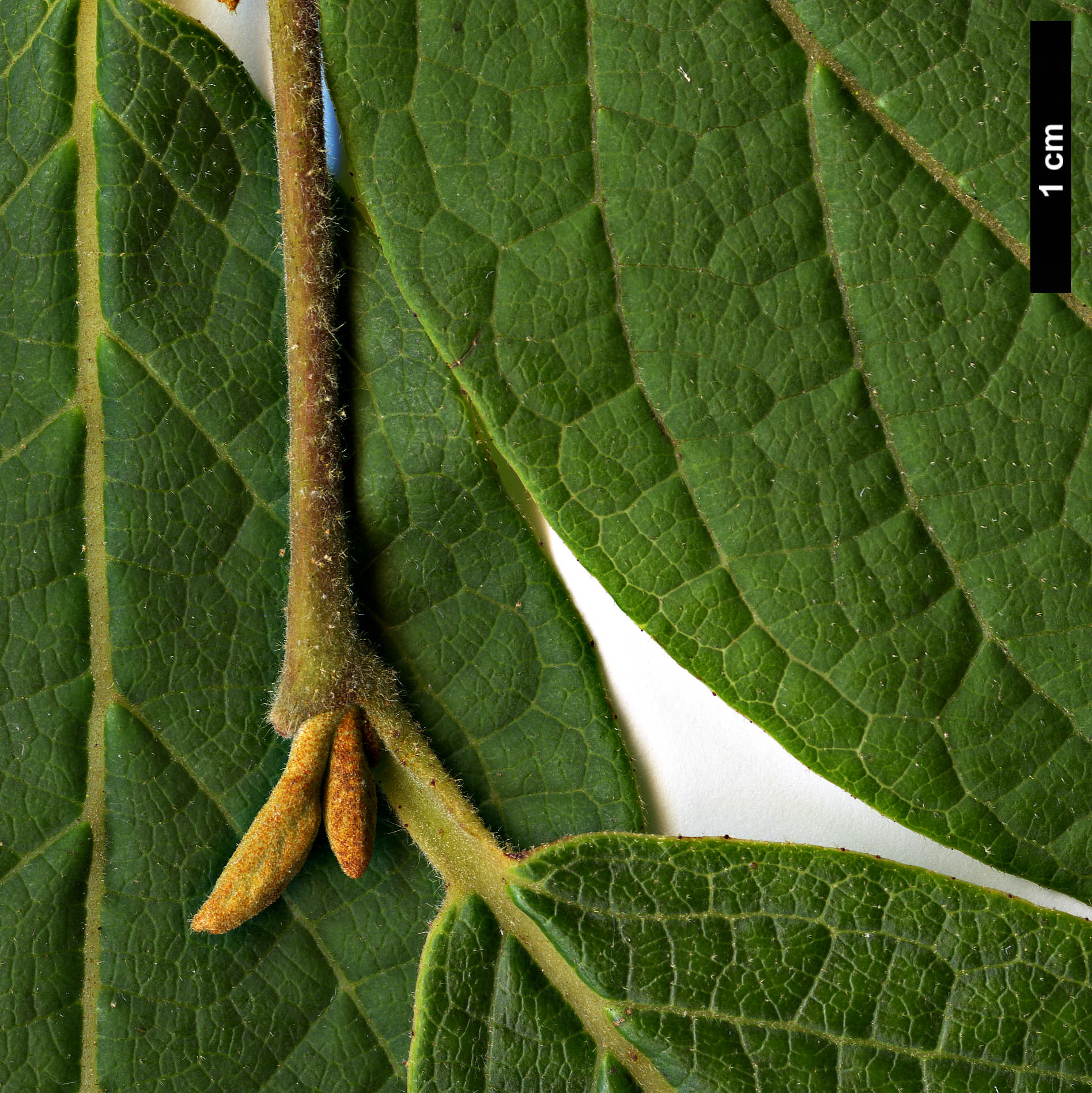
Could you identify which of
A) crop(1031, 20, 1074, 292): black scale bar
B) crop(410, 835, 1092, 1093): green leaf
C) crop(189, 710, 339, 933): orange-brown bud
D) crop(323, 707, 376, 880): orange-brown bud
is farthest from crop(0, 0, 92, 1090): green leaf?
crop(1031, 20, 1074, 292): black scale bar

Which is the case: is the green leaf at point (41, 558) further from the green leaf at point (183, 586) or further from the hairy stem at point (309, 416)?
the hairy stem at point (309, 416)

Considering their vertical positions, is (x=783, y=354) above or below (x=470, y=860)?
above

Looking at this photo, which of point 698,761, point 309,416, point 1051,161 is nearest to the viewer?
point 1051,161

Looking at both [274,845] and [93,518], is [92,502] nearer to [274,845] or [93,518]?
[93,518]

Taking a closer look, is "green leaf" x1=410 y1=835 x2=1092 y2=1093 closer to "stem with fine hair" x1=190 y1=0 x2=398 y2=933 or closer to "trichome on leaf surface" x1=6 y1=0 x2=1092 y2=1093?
"trichome on leaf surface" x1=6 y1=0 x2=1092 y2=1093

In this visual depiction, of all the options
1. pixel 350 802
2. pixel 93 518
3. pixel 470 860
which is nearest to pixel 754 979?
pixel 470 860

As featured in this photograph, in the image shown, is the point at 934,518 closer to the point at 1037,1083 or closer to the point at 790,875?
the point at 790,875

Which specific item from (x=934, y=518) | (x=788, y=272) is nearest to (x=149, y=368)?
(x=788, y=272)
